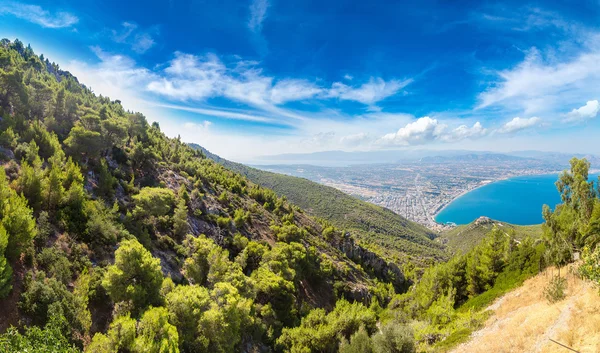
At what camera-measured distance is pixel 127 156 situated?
47844 millimetres

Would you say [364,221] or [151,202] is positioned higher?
[151,202]

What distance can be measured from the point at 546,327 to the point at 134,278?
26.9 metres

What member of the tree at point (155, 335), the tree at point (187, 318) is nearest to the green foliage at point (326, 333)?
the tree at point (187, 318)

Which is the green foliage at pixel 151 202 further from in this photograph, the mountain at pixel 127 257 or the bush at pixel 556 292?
the bush at pixel 556 292

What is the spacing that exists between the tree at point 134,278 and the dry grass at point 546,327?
2256cm

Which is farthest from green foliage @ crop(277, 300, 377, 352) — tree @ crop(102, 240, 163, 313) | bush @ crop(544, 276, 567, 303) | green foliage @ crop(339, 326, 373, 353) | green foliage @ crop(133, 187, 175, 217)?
green foliage @ crop(133, 187, 175, 217)

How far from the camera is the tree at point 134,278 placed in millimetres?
19031

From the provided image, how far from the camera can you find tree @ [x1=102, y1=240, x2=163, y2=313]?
62.4ft

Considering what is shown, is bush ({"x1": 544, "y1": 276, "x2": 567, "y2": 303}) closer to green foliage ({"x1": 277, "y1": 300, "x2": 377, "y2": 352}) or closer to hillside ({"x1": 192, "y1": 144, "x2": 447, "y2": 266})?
green foliage ({"x1": 277, "y1": 300, "x2": 377, "y2": 352})

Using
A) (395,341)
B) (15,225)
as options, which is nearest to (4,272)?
(15,225)

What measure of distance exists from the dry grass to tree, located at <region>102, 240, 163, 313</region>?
888 inches

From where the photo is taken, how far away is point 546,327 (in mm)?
14461

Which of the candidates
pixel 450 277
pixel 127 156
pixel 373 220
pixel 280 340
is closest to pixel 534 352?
pixel 280 340

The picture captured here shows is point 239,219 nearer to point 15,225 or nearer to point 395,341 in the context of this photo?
point 15,225
